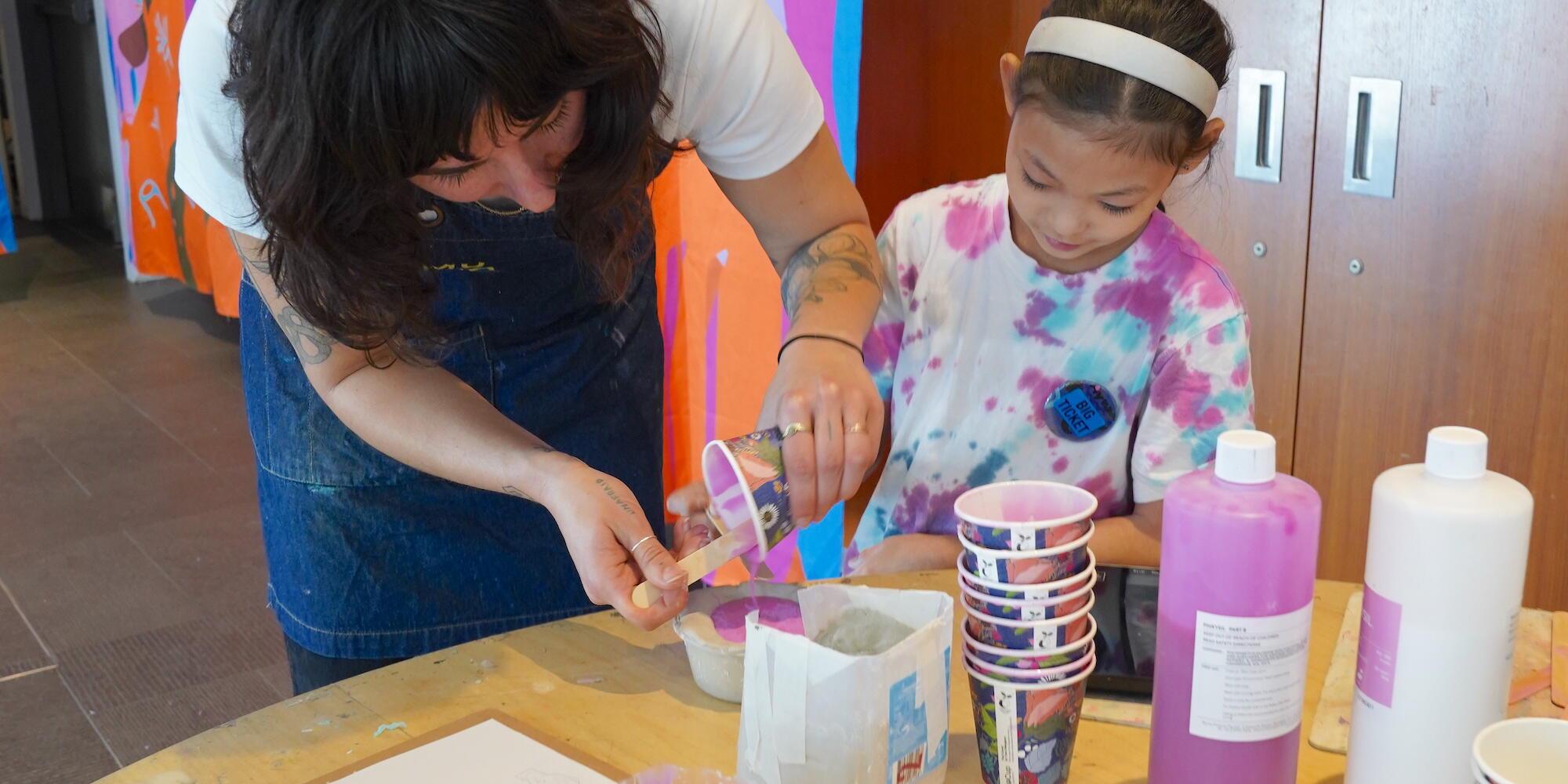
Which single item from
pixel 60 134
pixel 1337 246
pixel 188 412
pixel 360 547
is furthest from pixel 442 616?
pixel 60 134

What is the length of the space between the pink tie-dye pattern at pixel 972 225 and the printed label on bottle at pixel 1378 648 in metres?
0.82

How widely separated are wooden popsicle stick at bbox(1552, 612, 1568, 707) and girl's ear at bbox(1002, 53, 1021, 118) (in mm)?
750

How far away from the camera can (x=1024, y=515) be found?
38.8 inches

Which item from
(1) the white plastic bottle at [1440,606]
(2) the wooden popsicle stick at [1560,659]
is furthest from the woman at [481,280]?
(2) the wooden popsicle stick at [1560,659]

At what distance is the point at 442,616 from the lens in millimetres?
1536

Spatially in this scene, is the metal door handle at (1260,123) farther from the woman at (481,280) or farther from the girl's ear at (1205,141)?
the woman at (481,280)

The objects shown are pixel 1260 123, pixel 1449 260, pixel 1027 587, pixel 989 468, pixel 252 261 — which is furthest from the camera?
pixel 1260 123

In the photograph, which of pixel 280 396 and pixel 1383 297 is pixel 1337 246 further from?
pixel 280 396

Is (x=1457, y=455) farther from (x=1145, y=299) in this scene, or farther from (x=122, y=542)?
(x=122, y=542)

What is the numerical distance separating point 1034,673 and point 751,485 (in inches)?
10.8

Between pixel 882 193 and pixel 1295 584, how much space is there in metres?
1.88

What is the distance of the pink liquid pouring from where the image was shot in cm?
115

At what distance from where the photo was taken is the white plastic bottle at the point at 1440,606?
0.78m

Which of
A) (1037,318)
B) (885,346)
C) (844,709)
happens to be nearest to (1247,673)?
(844,709)
